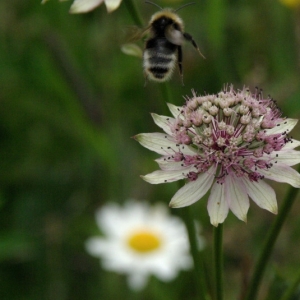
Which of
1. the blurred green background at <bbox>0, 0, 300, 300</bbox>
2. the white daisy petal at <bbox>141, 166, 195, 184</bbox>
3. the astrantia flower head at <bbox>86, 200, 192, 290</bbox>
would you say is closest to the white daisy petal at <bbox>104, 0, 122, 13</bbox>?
the white daisy petal at <bbox>141, 166, 195, 184</bbox>

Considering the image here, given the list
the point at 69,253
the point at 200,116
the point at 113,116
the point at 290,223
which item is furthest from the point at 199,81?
the point at 200,116

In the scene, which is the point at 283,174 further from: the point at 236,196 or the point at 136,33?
the point at 136,33

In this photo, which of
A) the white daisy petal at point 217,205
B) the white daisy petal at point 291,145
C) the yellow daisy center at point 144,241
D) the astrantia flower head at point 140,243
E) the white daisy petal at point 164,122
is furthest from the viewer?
the yellow daisy center at point 144,241

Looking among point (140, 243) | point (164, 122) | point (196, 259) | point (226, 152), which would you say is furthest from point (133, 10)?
point (140, 243)

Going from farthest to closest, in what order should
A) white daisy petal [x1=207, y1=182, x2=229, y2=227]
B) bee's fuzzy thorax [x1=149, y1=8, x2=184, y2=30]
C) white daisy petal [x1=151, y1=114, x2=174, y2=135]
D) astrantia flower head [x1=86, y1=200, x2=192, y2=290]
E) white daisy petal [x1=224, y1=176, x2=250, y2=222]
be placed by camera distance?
astrantia flower head [x1=86, y1=200, x2=192, y2=290], bee's fuzzy thorax [x1=149, y1=8, x2=184, y2=30], white daisy petal [x1=151, y1=114, x2=174, y2=135], white daisy petal [x1=224, y1=176, x2=250, y2=222], white daisy petal [x1=207, y1=182, x2=229, y2=227]

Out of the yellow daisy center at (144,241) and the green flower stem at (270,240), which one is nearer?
the green flower stem at (270,240)

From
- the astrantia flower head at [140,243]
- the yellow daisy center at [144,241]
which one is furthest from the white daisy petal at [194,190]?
the yellow daisy center at [144,241]

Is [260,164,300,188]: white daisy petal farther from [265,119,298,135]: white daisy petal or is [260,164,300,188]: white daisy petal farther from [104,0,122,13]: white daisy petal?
[104,0,122,13]: white daisy petal

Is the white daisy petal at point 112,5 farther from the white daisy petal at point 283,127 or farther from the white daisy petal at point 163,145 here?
the white daisy petal at point 283,127
